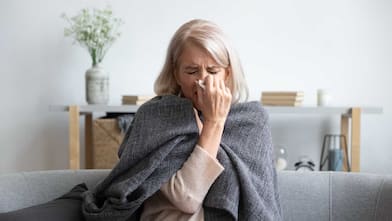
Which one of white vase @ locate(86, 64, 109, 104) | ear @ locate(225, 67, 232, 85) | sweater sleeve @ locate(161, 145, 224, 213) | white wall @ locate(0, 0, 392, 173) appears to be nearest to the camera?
sweater sleeve @ locate(161, 145, 224, 213)

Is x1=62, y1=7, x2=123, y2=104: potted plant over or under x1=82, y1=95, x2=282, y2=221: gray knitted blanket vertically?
over

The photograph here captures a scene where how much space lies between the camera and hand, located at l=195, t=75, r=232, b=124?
4.88 ft

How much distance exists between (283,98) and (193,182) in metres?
1.51

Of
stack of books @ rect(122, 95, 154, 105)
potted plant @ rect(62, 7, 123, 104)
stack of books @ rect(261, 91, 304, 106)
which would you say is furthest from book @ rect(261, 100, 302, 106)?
potted plant @ rect(62, 7, 123, 104)

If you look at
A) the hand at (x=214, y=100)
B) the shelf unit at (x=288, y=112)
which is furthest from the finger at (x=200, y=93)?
the shelf unit at (x=288, y=112)

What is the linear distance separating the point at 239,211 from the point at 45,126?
2074mm

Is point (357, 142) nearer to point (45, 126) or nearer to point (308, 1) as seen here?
point (308, 1)

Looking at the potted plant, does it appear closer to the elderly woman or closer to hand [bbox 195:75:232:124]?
the elderly woman

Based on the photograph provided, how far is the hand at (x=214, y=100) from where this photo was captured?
58.5 inches

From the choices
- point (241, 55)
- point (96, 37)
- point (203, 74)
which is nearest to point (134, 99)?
point (96, 37)

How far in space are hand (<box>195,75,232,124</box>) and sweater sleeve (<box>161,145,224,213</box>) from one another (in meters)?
0.09

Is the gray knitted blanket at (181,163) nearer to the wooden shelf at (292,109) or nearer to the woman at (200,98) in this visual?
the woman at (200,98)

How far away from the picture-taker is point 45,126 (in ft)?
10.9


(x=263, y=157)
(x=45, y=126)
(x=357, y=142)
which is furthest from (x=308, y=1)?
(x=263, y=157)
